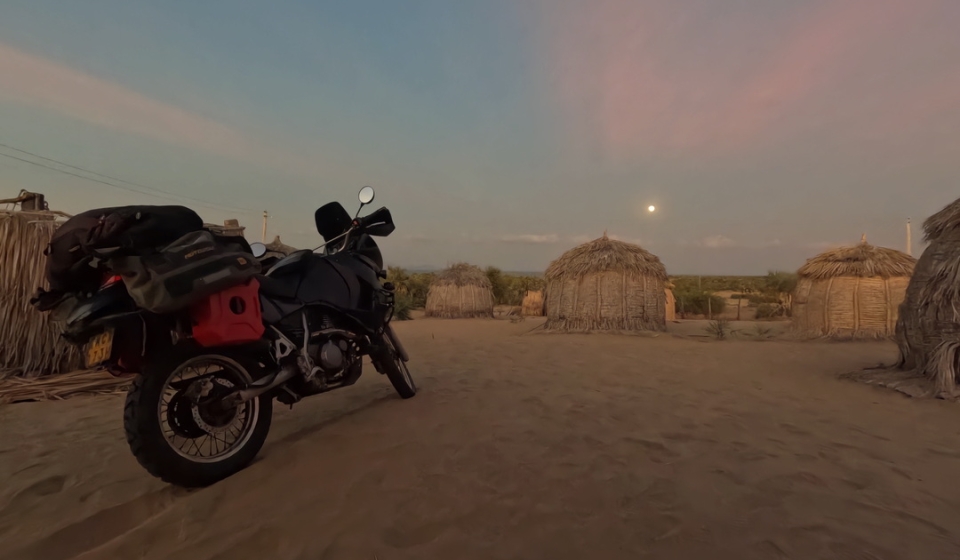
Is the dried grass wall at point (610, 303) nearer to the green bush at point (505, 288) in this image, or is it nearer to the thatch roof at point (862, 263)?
the thatch roof at point (862, 263)

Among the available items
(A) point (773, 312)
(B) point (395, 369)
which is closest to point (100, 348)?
(B) point (395, 369)

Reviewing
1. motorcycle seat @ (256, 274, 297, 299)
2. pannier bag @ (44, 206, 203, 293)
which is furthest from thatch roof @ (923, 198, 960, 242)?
pannier bag @ (44, 206, 203, 293)

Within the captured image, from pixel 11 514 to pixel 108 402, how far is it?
8.22 ft

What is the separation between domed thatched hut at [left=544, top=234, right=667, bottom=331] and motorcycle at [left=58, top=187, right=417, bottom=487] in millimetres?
9458

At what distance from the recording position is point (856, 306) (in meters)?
10.2

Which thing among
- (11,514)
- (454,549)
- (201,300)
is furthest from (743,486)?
(11,514)

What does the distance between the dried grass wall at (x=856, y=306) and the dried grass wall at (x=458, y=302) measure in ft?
35.0

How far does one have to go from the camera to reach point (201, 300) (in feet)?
7.35

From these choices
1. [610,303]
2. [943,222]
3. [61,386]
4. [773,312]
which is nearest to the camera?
[61,386]

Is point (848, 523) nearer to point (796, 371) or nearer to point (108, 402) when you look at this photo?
point (796, 371)

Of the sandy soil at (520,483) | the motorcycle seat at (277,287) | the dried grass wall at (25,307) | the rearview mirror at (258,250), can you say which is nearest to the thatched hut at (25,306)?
the dried grass wall at (25,307)

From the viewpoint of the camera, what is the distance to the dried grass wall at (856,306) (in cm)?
1005

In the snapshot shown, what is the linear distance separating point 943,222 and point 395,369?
6.06 meters

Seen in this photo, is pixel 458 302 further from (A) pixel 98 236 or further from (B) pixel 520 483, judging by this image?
(A) pixel 98 236
